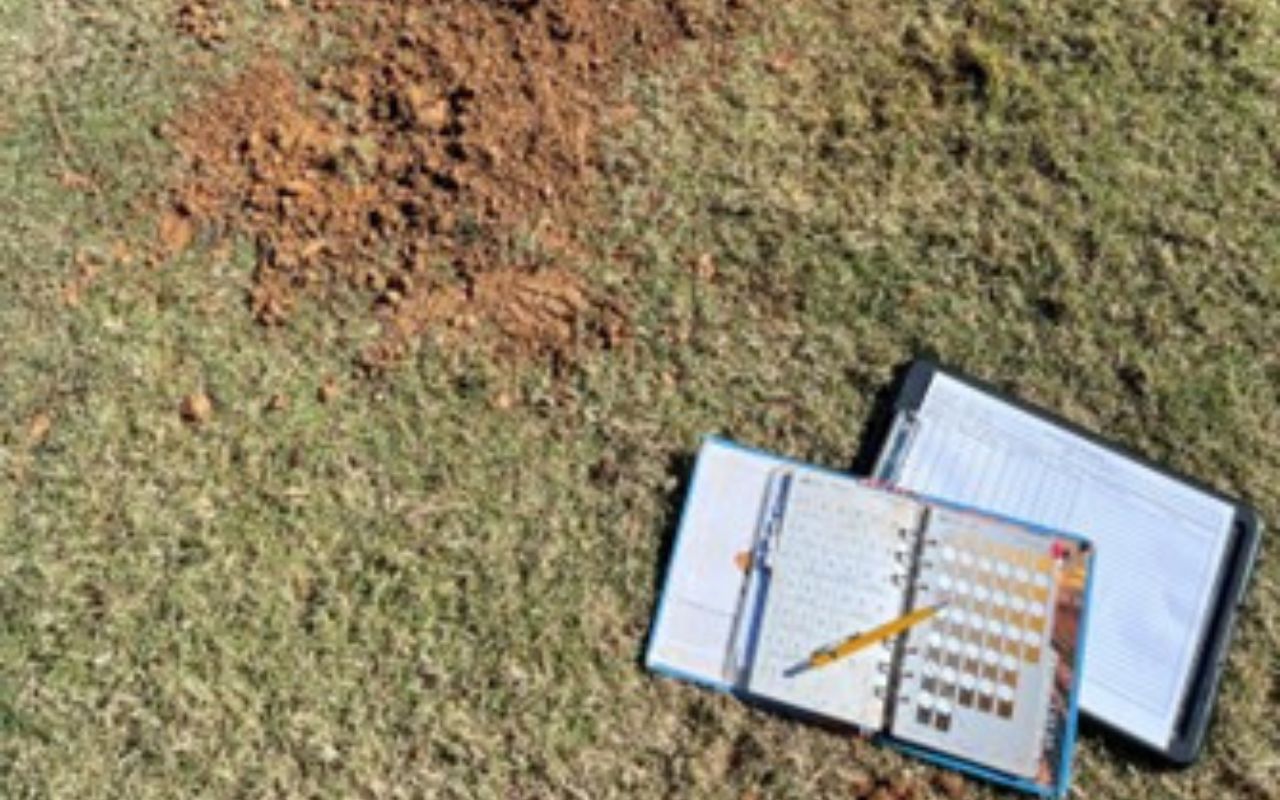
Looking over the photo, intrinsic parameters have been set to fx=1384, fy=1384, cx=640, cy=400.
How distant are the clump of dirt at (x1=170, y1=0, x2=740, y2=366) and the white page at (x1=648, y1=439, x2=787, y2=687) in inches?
15.1

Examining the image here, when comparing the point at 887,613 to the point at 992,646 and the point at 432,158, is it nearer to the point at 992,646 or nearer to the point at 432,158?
the point at 992,646

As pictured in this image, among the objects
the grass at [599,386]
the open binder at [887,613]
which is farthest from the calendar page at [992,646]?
the grass at [599,386]

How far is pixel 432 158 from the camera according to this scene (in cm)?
306

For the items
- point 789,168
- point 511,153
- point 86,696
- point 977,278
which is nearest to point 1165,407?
point 977,278

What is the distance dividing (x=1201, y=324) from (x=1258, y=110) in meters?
0.59

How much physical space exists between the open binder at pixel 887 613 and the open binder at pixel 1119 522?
81 millimetres

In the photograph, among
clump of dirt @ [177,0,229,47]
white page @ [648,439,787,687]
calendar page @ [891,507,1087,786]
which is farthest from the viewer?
clump of dirt @ [177,0,229,47]

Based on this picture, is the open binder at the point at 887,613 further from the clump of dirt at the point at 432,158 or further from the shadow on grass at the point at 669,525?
the clump of dirt at the point at 432,158

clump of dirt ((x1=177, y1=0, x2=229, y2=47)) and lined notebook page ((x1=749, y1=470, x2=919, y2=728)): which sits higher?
clump of dirt ((x1=177, y1=0, x2=229, y2=47))

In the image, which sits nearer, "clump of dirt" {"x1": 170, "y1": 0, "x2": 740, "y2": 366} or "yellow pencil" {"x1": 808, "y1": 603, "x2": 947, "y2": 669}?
"yellow pencil" {"x1": 808, "y1": 603, "x2": 947, "y2": 669}

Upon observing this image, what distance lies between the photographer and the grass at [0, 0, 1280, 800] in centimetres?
267

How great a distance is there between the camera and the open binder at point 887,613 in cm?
259

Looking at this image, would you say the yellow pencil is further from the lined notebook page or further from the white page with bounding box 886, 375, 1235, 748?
the white page with bounding box 886, 375, 1235, 748

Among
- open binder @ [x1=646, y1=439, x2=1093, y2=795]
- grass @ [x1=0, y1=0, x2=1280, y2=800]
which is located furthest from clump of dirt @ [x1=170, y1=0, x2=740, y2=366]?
open binder @ [x1=646, y1=439, x2=1093, y2=795]
